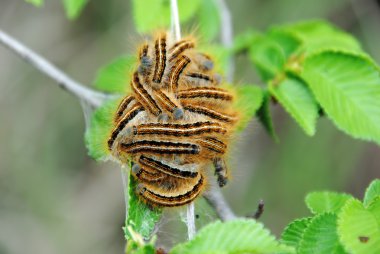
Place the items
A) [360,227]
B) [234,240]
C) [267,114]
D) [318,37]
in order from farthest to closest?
[318,37], [267,114], [360,227], [234,240]

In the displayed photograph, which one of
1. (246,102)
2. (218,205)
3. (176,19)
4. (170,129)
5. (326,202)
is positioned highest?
(176,19)

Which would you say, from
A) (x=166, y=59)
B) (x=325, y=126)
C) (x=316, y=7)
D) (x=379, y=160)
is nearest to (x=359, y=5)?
(x=316, y=7)

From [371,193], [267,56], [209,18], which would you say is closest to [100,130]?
[267,56]

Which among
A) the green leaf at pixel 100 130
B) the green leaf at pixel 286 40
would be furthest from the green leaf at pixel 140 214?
the green leaf at pixel 286 40

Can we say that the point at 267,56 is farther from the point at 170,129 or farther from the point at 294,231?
the point at 294,231

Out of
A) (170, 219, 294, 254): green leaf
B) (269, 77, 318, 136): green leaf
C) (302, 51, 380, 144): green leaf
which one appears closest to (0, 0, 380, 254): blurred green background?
(269, 77, 318, 136): green leaf

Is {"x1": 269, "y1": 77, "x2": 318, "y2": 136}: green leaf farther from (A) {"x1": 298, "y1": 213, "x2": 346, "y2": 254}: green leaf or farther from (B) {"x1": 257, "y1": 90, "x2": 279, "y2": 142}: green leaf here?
(A) {"x1": 298, "y1": 213, "x2": 346, "y2": 254}: green leaf

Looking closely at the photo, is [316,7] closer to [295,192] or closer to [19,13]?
[295,192]
